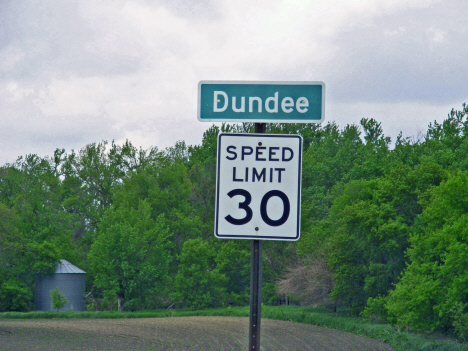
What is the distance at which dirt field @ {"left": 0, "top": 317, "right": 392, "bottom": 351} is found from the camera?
111 ft

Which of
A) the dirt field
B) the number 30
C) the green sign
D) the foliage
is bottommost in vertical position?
the dirt field

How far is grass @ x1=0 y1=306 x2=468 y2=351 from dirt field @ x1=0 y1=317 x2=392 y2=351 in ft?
3.43

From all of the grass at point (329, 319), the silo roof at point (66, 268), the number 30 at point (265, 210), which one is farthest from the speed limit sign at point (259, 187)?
the silo roof at point (66, 268)

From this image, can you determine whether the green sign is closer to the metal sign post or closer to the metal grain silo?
the metal sign post

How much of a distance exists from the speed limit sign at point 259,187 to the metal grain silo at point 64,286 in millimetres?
58049

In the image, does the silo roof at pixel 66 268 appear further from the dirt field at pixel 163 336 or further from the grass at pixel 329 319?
the dirt field at pixel 163 336

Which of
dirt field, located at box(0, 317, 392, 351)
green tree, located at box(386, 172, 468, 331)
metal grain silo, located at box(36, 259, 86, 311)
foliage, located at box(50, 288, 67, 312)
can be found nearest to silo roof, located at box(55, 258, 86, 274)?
metal grain silo, located at box(36, 259, 86, 311)

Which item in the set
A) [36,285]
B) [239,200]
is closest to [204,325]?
[36,285]

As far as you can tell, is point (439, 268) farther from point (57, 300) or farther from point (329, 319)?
point (57, 300)

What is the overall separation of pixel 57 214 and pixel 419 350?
44.5 m

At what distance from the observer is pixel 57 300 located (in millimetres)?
55969

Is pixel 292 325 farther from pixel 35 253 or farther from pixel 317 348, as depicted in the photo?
pixel 35 253

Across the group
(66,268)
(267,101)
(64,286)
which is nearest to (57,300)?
(64,286)

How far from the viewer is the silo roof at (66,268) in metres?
59.2
